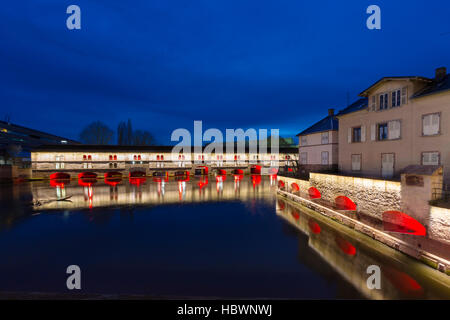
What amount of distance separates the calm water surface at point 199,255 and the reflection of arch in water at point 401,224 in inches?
82.2

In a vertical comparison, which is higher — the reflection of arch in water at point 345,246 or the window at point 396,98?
the window at point 396,98

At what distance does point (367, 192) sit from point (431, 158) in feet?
17.0

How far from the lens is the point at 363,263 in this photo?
36.4 ft

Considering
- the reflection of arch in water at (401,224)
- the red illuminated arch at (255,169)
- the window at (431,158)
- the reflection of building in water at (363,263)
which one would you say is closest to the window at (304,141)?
the window at (431,158)

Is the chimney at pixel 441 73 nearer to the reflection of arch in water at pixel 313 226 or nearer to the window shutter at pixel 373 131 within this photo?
the window shutter at pixel 373 131

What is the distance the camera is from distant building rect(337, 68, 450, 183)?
1466 cm

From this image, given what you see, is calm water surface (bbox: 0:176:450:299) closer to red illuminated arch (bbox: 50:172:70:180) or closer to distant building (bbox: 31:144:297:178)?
distant building (bbox: 31:144:297:178)

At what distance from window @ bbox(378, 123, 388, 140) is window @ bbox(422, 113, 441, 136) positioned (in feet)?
9.56

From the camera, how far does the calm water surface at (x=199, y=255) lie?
351 inches

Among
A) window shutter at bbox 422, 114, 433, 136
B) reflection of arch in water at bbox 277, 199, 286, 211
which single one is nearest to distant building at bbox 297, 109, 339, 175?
reflection of arch in water at bbox 277, 199, 286, 211

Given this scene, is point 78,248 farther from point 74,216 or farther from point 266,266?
point 266,266

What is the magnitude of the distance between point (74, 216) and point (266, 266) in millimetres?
18992
